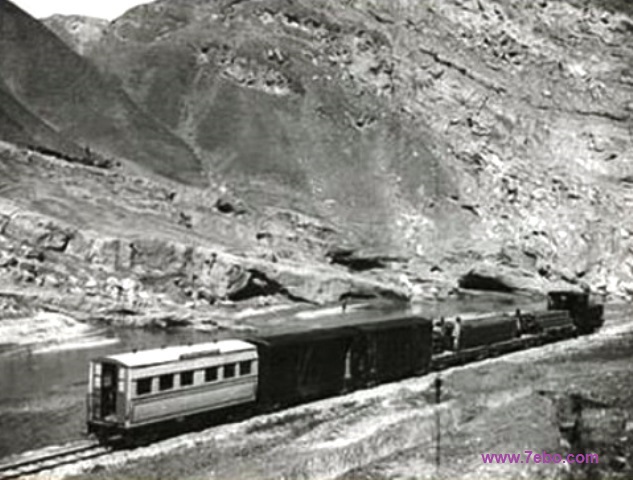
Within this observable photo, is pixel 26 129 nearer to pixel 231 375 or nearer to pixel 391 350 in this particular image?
pixel 391 350

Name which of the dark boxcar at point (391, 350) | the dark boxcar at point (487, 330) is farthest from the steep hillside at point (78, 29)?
the dark boxcar at point (391, 350)

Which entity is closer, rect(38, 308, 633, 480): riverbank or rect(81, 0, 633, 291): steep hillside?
rect(38, 308, 633, 480): riverbank

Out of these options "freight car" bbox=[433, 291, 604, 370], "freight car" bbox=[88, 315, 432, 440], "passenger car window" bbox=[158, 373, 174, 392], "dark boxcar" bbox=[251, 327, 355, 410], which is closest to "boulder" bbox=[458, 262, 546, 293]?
"freight car" bbox=[433, 291, 604, 370]

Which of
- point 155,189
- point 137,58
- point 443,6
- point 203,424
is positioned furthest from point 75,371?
point 443,6

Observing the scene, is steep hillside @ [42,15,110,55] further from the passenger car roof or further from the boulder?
the passenger car roof

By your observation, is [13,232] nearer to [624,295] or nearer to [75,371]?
[75,371]

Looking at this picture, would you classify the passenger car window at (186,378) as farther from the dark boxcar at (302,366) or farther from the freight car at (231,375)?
the dark boxcar at (302,366)
